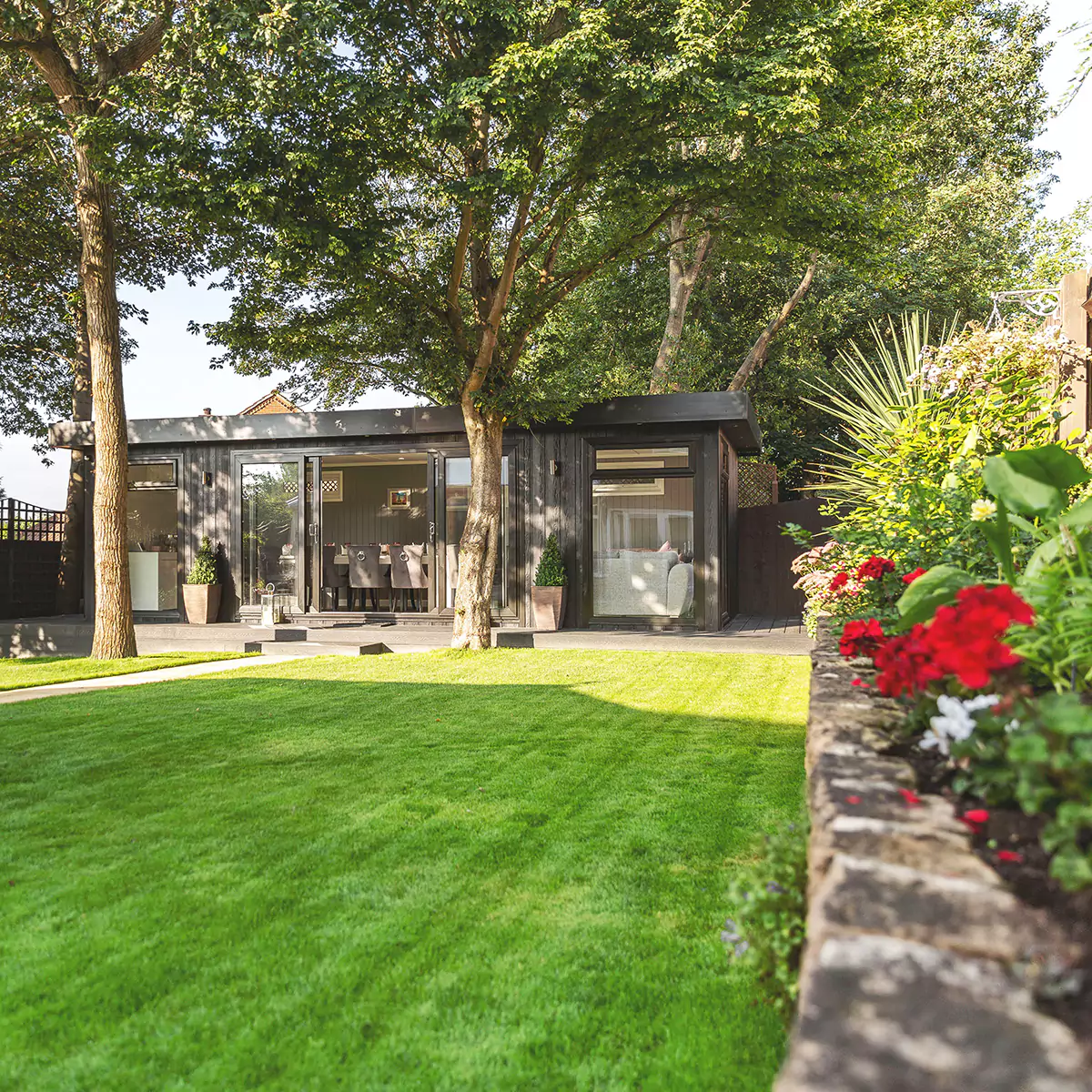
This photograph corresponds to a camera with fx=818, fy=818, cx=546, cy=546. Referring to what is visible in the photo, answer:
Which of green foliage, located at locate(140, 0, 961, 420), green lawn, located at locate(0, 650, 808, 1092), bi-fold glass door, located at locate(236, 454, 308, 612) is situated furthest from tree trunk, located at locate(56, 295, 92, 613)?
green lawn, located at locate(0, 650, 808, 1092)

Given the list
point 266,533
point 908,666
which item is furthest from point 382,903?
point 266,533

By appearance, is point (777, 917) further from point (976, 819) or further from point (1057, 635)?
point (1057, 635)

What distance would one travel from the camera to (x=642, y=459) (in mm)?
9297

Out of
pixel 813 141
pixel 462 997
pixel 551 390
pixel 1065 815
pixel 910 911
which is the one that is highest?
pixel 813 141

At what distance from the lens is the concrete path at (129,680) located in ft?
19.0

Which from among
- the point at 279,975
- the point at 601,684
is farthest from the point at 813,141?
the point at 279,975

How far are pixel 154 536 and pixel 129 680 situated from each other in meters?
4.94

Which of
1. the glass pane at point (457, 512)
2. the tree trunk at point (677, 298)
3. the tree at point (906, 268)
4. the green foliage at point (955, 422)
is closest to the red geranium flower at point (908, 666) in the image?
the green foliage at point (955, 422)

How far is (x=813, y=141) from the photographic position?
6652 mm

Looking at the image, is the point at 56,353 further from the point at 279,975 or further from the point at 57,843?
the point at 279,975

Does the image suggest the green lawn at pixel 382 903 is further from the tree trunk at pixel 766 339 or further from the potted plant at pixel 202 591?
the tree trunk at pixel 766 339

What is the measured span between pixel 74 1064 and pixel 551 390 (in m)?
7.70

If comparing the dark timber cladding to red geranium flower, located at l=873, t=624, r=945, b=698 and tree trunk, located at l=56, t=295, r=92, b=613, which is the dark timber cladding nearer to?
tree trunk, located at l=56, t=295, r=92, b=613

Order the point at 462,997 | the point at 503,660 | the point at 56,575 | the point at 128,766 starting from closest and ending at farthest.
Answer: the point at 462,997, the point at 128,766, the point at 503,660, the point at 56,575
